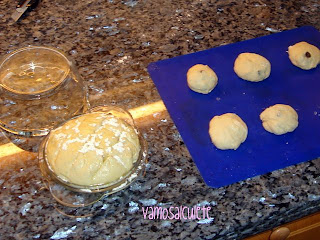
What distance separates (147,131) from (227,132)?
0.20 meters

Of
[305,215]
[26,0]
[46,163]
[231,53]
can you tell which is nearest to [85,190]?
[46,163]

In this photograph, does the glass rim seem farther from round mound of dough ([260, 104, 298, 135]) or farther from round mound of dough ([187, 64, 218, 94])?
round mound of dough ([260, 104, 298, 135])

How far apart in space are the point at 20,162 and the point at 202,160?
1.39 ft

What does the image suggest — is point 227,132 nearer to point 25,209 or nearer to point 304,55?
point 304,55

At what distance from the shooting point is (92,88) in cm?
106

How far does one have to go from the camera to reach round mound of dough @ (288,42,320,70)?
111 cm

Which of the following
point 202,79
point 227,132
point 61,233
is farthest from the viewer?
point 202,79

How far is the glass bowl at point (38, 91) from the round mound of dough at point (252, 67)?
17.0 inches

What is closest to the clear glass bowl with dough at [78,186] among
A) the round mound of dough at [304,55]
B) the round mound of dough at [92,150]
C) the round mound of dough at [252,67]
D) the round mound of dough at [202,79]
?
the round mound of dough at [92,150]

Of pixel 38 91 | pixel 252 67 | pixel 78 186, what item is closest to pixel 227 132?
pixel 252 67

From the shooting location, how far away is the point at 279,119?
3.12 ft

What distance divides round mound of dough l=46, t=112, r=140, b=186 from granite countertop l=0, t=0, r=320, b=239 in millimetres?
72

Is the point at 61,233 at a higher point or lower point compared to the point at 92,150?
lower

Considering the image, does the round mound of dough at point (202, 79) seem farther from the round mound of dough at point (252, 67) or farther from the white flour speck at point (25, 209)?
the white flour speck at point (25, 209)
